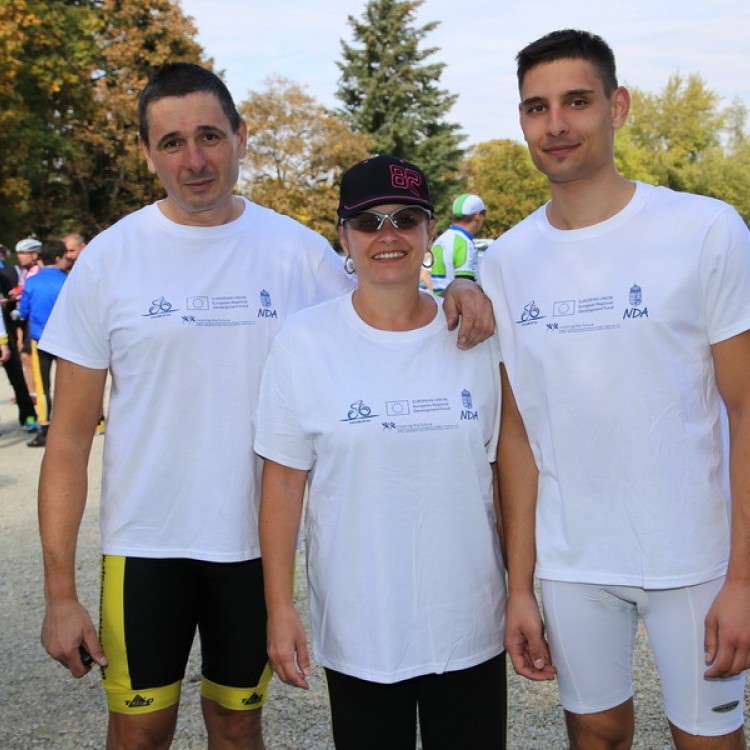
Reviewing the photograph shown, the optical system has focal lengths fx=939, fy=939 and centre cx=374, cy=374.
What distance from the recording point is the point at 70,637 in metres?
2.80

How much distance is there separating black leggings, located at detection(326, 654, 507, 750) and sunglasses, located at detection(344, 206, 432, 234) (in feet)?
4.06

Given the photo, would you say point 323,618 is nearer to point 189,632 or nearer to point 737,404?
point 189,632

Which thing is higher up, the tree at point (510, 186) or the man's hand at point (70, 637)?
the tree at point (510, 186)

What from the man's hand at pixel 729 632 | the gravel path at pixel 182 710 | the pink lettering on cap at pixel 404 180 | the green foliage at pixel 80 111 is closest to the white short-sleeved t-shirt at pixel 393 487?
the pink lettering on cap at pixel 404 180

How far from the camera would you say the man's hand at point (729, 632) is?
7.95 feet

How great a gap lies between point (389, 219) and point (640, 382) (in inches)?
31.9

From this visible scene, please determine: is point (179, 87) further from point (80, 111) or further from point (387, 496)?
point (80, 111)

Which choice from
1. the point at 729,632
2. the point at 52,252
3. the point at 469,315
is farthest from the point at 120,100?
the point at 729,632

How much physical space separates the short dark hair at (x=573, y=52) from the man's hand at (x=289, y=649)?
5.49 ft

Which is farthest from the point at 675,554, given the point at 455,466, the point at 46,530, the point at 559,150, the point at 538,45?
the point at 46,530

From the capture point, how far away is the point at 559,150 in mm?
2617

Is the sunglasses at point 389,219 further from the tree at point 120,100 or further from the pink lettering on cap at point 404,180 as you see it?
the tree at point 120,100

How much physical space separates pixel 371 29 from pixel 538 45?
5762cm

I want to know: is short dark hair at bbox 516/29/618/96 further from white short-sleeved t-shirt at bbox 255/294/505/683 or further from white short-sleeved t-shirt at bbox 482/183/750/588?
white short-sleeved t-shirt at bbox 255/294/505/683
